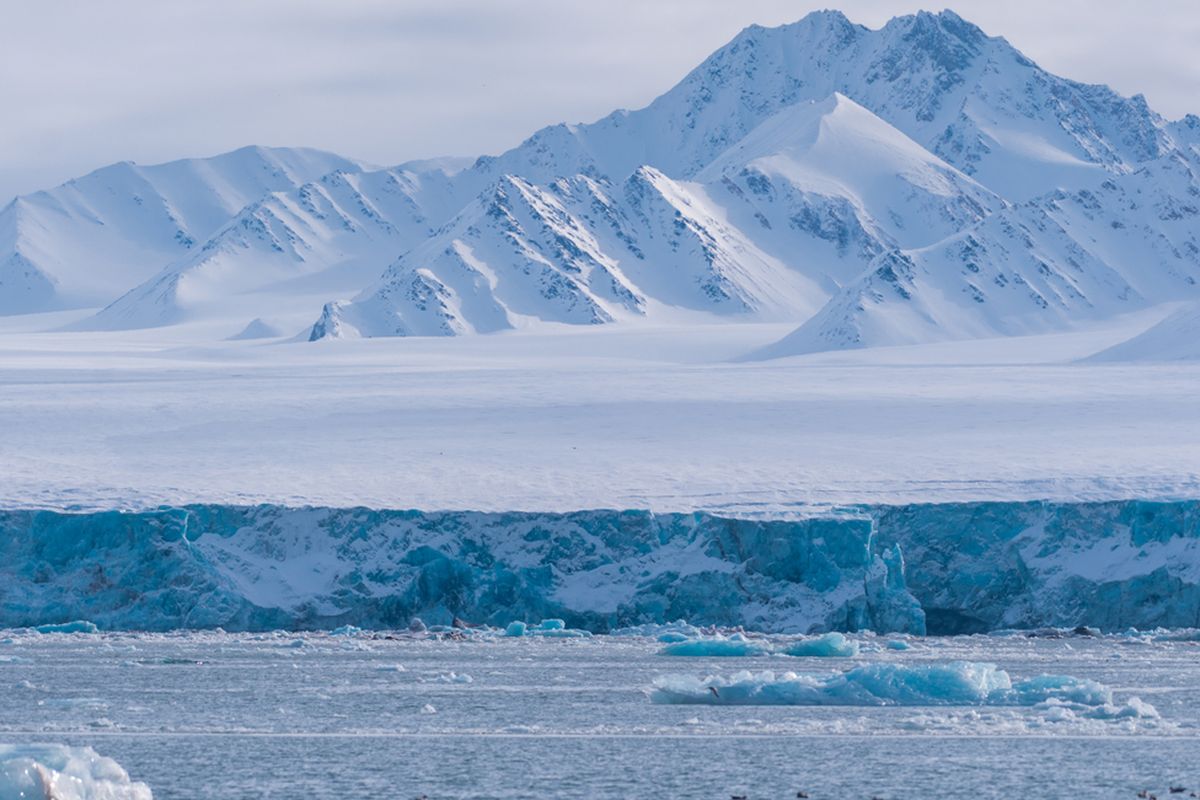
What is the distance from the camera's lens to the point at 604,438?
42750 millimetres

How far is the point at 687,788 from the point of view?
16328 mm

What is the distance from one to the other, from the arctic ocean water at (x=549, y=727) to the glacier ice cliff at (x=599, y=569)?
3.25 meters

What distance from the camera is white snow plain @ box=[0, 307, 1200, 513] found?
3450cm

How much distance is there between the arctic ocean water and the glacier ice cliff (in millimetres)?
3248

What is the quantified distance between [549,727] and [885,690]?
392cm

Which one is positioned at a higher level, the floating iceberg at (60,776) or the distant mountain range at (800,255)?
the distant mountain range at (800,255)

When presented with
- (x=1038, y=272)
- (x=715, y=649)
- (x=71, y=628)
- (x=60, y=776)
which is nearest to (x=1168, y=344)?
(x=1038, y=272)

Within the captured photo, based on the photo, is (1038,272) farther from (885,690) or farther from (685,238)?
(885,690)

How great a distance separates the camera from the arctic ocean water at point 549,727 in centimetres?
1658

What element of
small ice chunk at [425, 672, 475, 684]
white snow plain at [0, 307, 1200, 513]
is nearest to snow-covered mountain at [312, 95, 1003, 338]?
white snow plain at [0, 307, 1200, 513]

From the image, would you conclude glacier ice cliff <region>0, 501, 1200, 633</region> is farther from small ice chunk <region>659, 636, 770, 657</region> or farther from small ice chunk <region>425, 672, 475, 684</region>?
small ice chunk <region>425, 672, 475, 684</region>

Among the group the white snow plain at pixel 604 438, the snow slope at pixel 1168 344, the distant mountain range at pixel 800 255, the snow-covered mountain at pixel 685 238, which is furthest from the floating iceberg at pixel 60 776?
the snow-covered mountain at pixel 685 238

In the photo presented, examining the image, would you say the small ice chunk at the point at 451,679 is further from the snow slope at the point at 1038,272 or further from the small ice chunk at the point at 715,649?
the snow slope at the point at 1038,272

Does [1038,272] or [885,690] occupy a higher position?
[1038,272]
